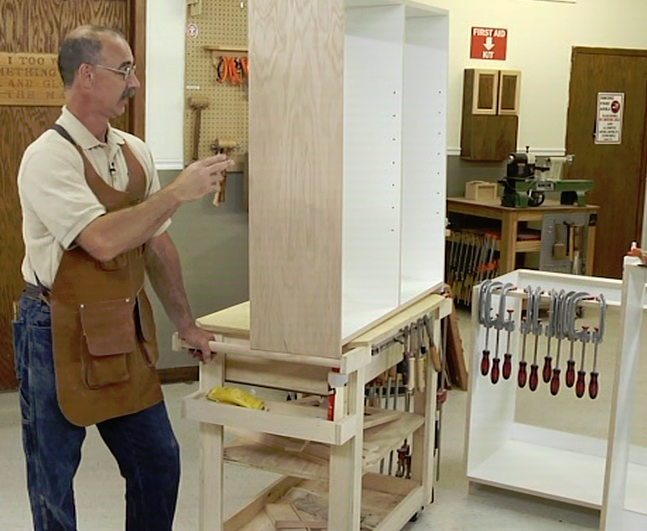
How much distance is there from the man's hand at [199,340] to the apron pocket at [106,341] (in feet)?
0.84

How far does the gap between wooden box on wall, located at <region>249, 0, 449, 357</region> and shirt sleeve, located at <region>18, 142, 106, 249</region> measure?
454 mm

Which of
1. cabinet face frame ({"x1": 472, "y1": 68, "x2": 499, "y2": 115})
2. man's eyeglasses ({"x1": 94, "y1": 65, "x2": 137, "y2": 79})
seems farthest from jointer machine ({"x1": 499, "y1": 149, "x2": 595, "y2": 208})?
man's eyeglasses ({"x1": 94, "y1": 65, "x2": 137, "y2": 79})

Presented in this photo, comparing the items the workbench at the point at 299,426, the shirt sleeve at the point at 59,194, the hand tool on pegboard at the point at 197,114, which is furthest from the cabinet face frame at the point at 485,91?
the shirt sleeve at the point at 59,194

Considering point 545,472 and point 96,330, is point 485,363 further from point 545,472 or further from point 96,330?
point 96,330

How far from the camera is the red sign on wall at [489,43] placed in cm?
678

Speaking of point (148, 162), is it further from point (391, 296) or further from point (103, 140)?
point (391, 296)

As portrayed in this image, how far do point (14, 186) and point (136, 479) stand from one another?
2.43 meters

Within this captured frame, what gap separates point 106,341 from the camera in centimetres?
229

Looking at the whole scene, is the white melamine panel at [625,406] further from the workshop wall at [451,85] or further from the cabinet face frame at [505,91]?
the cabinet face frame at [505,91]

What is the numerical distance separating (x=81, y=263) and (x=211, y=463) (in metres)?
0.78

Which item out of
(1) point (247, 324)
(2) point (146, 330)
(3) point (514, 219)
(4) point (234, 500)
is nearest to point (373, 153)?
(1) point (247, 324)

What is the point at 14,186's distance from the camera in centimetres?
447

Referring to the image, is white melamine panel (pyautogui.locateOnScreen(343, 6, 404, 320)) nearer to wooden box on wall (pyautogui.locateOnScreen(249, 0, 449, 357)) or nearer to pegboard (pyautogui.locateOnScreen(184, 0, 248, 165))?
wooden box on wall (pyautogui.locateOnScreen(249, 0, 449, 357))

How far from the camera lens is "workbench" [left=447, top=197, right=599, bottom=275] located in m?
6.11
